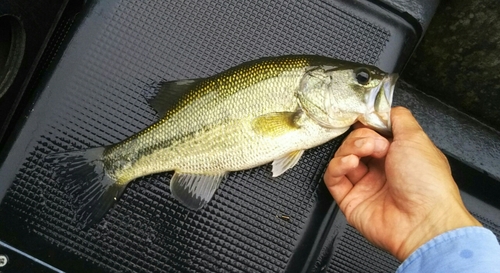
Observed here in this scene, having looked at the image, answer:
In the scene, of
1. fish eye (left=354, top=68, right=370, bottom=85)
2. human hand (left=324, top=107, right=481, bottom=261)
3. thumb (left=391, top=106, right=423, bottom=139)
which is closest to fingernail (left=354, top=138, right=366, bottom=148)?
human hand (left=324, top=107, right=481, bottom=261)

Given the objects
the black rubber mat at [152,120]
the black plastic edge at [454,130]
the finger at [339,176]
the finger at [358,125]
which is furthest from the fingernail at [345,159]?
the black plastic edge at [454,130]

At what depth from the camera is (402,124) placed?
1788 millimetres

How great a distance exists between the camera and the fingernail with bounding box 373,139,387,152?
69.1 inches

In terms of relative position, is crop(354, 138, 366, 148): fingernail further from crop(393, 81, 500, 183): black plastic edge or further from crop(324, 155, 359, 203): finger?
crop(393, 81, 500, 183): black plastic edge

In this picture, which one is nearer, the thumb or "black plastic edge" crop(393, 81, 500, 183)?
the thumb

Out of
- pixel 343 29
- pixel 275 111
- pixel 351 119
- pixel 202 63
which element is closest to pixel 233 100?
pixel 275 111

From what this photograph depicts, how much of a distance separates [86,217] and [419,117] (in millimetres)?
1854

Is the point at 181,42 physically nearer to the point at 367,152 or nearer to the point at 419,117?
the point at 367,152

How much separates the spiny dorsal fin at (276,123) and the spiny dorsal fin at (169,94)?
33cm

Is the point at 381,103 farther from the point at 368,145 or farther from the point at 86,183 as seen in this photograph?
the point at 86,183

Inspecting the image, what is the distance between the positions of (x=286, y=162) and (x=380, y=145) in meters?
0.41

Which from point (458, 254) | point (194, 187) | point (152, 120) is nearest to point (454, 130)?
point (458, 254)

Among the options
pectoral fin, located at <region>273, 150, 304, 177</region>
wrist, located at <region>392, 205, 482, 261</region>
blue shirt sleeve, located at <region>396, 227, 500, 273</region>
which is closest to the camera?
blue shirt sleeve, located at <region>396, 227, 500, 273</region>

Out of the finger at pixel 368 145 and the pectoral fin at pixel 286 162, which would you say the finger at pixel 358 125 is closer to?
the finger at pixel 368 145
